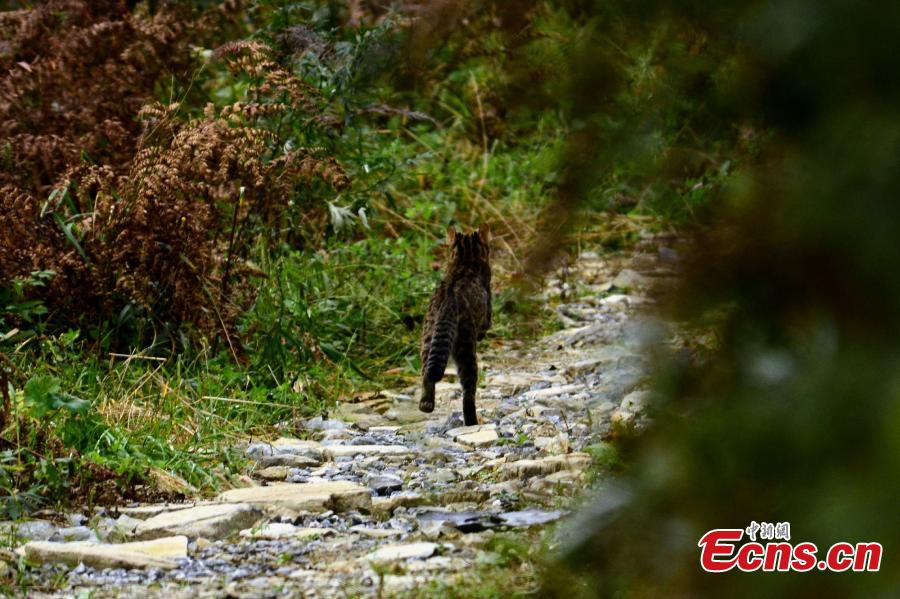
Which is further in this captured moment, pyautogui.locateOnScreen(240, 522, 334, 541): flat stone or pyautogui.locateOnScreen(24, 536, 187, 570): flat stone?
pyautogui.locateOnScreen(240, 522, 334, 541): flat stone

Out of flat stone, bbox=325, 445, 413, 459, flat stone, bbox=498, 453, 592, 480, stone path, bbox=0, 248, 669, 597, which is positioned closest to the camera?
stone path, bbox=0, 248, 669, 597

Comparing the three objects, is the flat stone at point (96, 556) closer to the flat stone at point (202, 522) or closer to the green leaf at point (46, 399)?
the flat stone at point (202, 522)

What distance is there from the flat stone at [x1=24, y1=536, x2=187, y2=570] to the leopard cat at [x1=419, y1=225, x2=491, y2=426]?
8.02 ft

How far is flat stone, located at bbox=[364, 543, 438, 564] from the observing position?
11.3ft

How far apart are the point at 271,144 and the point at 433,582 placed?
13.7ft

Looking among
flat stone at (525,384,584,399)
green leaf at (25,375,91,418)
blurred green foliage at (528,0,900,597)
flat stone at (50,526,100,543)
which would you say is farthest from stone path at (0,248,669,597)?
blurred green foliage at (528,0,900,597)

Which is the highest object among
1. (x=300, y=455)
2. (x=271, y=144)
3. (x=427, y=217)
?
(x=271, y=144)

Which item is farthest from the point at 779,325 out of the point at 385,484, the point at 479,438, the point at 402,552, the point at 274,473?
the point at 479,438

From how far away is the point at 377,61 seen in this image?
4.90ft

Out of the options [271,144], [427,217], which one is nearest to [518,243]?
[427,217]

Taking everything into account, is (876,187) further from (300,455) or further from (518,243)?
(518,243)

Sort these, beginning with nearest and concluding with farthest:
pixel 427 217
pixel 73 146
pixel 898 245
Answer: pixel 898 245 → pixel 73 146 → pixel 427 217

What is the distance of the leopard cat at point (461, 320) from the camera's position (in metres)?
5.84

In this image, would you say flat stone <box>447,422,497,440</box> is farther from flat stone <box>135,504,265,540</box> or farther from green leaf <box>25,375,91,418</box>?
green leaf <box>25,375,91,418</box>
